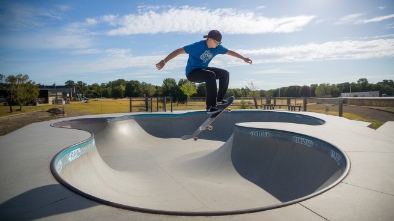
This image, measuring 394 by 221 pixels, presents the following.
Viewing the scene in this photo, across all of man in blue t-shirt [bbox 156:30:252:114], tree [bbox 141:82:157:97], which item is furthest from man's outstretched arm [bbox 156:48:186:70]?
tree [bbox 141:82:157:97]

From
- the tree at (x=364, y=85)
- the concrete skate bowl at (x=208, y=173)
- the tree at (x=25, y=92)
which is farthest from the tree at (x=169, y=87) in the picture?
the tree at (x=364, y=85)

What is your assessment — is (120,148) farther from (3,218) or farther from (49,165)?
(3,218)

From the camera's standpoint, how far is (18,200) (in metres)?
2.47

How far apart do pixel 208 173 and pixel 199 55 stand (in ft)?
10.9

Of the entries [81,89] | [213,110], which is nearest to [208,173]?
[213,110]

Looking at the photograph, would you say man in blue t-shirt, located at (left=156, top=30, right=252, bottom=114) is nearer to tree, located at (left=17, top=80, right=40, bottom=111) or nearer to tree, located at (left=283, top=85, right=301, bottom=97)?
tree, located at (left=17, top=80, right=40, bottom=111)

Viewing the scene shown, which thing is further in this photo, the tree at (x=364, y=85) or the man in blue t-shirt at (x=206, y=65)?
the tree at (x=364, y=85)

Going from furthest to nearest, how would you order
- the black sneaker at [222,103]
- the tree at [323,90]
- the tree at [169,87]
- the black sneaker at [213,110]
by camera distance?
the tree at [323,90]
the tree at [169,87]
the black sneaker at [222,103]
the black sneaker at [213,110]

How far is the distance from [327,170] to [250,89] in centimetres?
2897

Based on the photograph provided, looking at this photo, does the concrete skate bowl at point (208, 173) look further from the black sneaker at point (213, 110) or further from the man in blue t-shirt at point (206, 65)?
the man in blue t-shirt at point (206, 65)

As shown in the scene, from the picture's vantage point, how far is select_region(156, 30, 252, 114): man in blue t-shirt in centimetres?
510

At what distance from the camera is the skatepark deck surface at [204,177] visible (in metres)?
2.18

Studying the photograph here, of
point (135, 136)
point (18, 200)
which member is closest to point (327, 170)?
point (18, 200)

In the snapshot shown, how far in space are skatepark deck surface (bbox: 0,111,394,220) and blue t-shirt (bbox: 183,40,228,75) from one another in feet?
9.03
